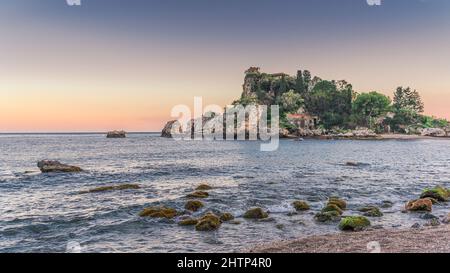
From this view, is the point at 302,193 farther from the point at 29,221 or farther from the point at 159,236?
the point at 29,221

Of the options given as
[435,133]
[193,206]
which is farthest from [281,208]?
[435,133]

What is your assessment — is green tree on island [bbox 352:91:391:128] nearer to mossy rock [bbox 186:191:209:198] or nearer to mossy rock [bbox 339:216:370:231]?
mossy rock [bbox 186:191:209:198]

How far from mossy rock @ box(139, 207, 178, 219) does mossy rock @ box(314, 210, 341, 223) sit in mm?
8682

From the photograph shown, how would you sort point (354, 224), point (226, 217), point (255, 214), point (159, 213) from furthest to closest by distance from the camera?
point (159, 213), point (255, 214), point (226, 217), point (354, 224)

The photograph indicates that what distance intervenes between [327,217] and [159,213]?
10.1m

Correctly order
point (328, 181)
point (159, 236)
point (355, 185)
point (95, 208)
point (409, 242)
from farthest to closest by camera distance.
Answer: point (328, 181) < point (355, 185) < point (95, 208) < point (159, 236) < point (409, 242)

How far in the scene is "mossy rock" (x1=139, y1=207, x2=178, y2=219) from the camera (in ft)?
71.9

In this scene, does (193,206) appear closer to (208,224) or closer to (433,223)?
(208,224)

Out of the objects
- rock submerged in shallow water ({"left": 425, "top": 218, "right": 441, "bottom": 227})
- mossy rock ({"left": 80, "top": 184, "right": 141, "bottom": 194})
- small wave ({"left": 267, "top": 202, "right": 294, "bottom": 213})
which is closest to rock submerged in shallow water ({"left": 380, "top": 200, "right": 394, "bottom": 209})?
rock submerged in shallow water ({"left": 425, "top": 218, "right": 441, "bottom": 227})

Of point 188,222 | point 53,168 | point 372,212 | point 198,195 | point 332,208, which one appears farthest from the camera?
point 53,168

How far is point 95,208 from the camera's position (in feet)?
82.1

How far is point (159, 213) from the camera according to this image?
22125 mm
